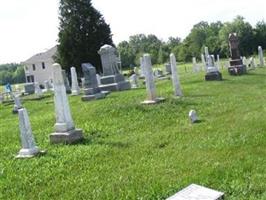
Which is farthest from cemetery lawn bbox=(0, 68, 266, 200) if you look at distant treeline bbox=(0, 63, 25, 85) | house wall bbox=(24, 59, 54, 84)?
distant treeline bbox=(0, 63, 25, 85)

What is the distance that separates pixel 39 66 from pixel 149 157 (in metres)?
80.5

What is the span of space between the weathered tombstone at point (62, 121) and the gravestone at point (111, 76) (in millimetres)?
14540

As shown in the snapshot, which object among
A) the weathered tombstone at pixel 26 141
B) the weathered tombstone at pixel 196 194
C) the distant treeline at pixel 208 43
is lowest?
the weathered tombstone at pixel 196 194

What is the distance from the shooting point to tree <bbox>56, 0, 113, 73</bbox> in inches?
1964

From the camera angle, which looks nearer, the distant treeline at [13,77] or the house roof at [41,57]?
the house roof at [41,57]

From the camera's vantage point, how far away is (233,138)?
955 centimetres

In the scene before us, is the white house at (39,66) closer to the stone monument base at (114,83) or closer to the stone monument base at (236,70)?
the stone monument base at (114,83)

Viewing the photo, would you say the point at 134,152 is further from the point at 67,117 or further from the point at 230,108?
the point at 230,108

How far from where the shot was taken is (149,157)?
28.9 feet

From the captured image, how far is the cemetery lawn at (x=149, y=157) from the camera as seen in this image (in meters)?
6.92

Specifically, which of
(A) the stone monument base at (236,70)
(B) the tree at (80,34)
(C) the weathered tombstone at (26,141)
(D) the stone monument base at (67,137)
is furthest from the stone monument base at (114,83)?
(B) the tree at (80,34)

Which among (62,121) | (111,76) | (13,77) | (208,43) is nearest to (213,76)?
(111,76)

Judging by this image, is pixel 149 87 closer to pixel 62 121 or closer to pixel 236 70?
pixel 62 121

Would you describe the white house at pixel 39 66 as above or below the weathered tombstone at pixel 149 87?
above
